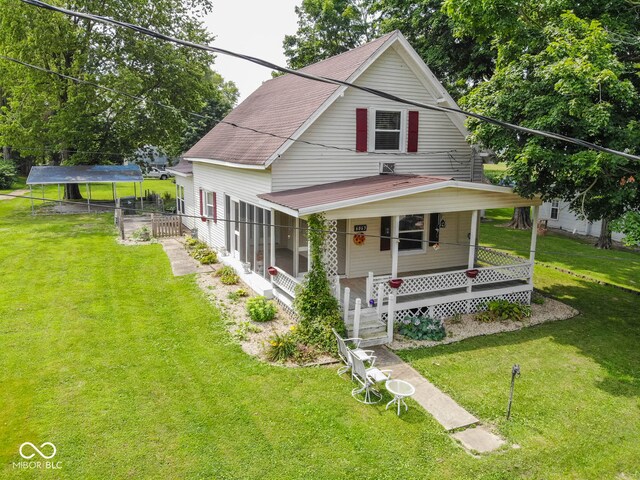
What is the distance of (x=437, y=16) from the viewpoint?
2248 centimetres

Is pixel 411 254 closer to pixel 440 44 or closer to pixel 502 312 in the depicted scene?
pixel 502 312

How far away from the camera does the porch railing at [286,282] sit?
12.8 m

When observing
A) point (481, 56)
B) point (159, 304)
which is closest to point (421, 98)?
point (481, 56)

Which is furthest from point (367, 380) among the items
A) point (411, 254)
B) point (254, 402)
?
point (411, 254)

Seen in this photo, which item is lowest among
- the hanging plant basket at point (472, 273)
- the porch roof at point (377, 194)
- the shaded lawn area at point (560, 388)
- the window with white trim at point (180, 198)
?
the shaded lawn area at point (560, 388)

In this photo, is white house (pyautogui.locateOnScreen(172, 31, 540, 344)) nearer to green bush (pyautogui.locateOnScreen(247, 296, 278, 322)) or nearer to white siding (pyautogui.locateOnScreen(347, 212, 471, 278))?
white siding (pyautogui.locateOnScreen(347, 212, 471, 278))

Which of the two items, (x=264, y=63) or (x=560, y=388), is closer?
(x=264, y=63)

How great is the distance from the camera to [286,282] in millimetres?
13375

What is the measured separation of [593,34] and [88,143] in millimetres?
30901

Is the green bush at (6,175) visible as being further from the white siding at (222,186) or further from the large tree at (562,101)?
the large tree at (562,101)

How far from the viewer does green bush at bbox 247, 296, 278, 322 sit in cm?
1276

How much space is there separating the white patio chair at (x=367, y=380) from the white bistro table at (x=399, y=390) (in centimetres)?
24

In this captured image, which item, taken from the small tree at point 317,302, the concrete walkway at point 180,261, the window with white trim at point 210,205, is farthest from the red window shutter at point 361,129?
the window with white trim at point 210,205

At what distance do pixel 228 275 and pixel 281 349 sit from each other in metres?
6.28
